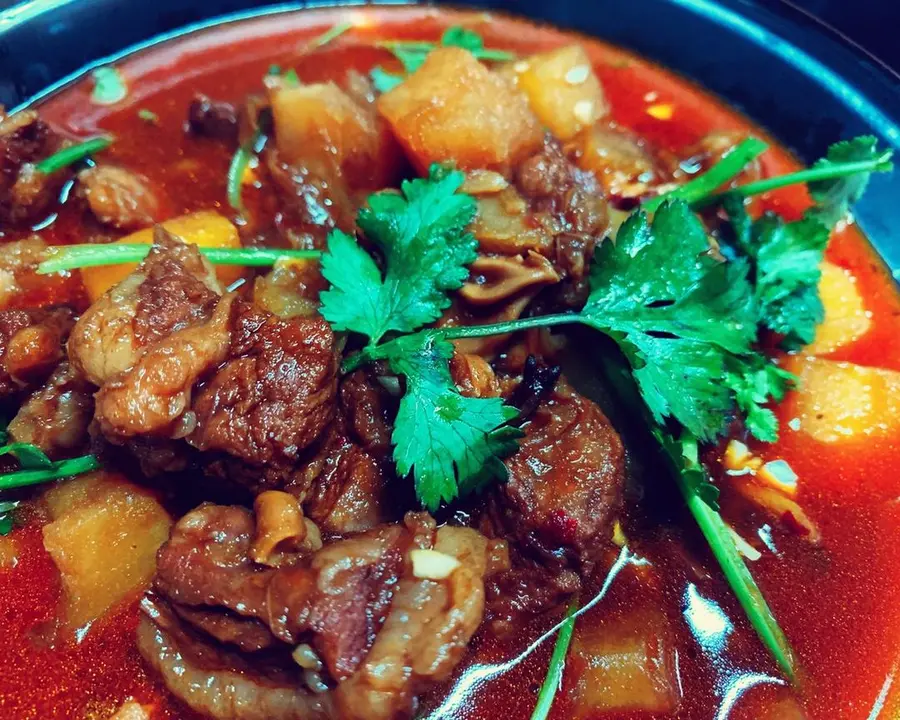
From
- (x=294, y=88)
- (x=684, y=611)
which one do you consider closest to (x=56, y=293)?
(x=294, y=88)

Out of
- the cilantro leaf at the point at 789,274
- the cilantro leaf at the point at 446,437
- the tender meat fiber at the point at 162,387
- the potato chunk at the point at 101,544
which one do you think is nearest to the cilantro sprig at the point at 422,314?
the cilantro leaf at the point at 446,437

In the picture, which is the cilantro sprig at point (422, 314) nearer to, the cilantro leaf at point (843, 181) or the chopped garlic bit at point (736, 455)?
the chopped garlic bit at point (736, 455)

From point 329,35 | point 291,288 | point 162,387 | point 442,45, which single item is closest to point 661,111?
point 442,45

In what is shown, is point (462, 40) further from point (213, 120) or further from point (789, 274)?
point (789, 274)

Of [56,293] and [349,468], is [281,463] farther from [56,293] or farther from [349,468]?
[56,293]

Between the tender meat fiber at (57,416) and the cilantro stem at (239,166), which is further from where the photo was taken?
the cilantro stem at (239,166)
